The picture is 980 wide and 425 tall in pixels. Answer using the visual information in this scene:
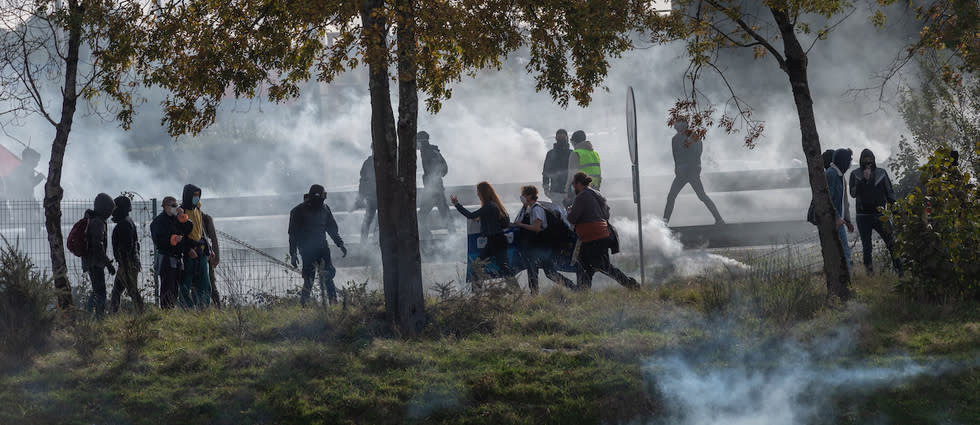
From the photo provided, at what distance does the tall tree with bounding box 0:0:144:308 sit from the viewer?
7.35m

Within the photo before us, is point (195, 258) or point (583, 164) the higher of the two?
point (583, 164)

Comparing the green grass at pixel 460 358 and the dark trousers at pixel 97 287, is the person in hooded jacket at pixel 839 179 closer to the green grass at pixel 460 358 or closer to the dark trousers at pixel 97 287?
the green grass at pixel 460 358

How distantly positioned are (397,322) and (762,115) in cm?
2316

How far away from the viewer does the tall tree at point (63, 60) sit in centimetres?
735

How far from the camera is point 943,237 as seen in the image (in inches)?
290

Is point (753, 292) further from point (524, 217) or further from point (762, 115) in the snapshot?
point (762, 115)

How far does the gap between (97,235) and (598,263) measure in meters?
4.59

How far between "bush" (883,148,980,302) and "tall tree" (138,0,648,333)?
2.74 meters

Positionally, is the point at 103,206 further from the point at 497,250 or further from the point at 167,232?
the point at 497,250

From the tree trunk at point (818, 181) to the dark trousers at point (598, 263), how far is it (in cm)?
175

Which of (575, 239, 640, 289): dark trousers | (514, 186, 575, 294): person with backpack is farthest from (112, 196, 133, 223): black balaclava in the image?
(575, 239, 640, 289): dark trousers

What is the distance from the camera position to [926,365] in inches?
235

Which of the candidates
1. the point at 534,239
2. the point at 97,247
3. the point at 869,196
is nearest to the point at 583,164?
the point at 534,239

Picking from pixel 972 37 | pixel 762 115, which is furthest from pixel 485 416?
pixel 762 115
